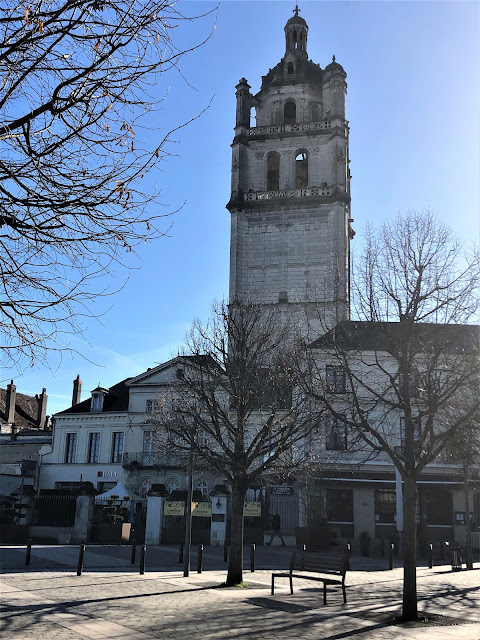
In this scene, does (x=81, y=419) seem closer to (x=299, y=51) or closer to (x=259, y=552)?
(x=259, y=552)

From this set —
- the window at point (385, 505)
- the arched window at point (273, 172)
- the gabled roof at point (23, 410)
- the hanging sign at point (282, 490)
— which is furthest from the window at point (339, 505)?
the gabled roof at point (23, 410)

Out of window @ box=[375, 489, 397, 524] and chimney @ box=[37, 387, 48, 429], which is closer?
window @ box=[375, 489, 397, 524]

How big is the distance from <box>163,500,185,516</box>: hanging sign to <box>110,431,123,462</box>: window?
14224 mm

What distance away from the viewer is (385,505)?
30.9 metres

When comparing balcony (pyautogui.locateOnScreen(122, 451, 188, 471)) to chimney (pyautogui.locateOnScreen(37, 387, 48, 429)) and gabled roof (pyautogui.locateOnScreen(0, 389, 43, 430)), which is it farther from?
chimney (pyautogui.locateOnScreen(37, 387, 48, 429))

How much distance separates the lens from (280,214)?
1764 inches

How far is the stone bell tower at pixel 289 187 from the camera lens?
143 ft

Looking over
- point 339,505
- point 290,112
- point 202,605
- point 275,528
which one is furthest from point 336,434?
point 290,112

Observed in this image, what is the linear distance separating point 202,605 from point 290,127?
39.8 m

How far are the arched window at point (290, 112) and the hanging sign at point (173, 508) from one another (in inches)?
1230

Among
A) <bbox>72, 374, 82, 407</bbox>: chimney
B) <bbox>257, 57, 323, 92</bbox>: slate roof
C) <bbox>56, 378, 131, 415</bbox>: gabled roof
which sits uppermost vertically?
<bbox>257, 57, 323, 92</bbox>: slate roof

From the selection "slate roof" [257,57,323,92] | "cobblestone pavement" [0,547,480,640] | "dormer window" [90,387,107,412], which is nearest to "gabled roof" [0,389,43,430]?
"dormer window" [90,387,107,412]

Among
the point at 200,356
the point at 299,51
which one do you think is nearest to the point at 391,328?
the point at 200,356

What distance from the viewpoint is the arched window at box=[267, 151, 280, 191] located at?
157ft
